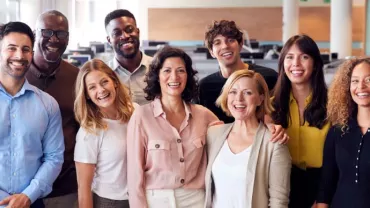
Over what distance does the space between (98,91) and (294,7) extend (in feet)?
51.7

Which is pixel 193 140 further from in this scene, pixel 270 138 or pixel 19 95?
pixel 19 95

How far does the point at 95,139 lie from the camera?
9.24ft

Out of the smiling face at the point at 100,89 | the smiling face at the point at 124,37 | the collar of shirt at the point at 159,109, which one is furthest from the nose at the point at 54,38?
the collar of shirt at the point at 159,109

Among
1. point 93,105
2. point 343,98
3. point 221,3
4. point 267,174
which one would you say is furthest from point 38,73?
point 221,3

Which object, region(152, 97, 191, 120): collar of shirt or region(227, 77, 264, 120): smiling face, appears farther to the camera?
region(152, 97, 191, 120): collar of shirt

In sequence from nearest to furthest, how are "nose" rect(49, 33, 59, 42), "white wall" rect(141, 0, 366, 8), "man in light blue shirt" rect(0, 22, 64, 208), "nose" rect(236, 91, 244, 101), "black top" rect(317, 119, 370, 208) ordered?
"black top" rect(317, 119, 370, 208) < "nose" rect(236, 91, 244, 101) < "man in light blue shirt" rect(0, 22, 64, 208) < "nose" rect(49, 33, 59, 42) < "white wall" rect(141, 0, 366, 8)

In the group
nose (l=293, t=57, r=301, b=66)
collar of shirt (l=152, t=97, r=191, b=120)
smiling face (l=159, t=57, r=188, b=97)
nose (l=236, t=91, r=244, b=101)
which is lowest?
collar of shirt (l=152, t=97, r=191, b=120)

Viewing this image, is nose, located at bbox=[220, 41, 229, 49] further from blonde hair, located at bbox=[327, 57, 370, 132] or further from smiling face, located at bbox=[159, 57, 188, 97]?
blonde hair, located at bbox=[327, 57, 370, 132]

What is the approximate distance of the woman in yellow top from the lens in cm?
286

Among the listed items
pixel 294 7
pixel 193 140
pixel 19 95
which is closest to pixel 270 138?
pixel 193 140

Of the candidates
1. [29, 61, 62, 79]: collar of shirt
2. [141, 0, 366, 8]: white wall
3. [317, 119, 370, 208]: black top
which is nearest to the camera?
[317, 119, 370, 208]: black top

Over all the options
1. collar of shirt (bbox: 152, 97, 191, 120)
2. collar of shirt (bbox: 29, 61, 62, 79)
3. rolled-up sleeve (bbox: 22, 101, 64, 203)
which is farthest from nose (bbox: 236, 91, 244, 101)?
collar of shirt (bbox: 29, 61, 62, 79)

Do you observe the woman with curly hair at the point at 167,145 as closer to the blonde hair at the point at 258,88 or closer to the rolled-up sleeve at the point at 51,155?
the blonde hair at the point at 258,88

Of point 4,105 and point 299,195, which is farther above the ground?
point 4,105
